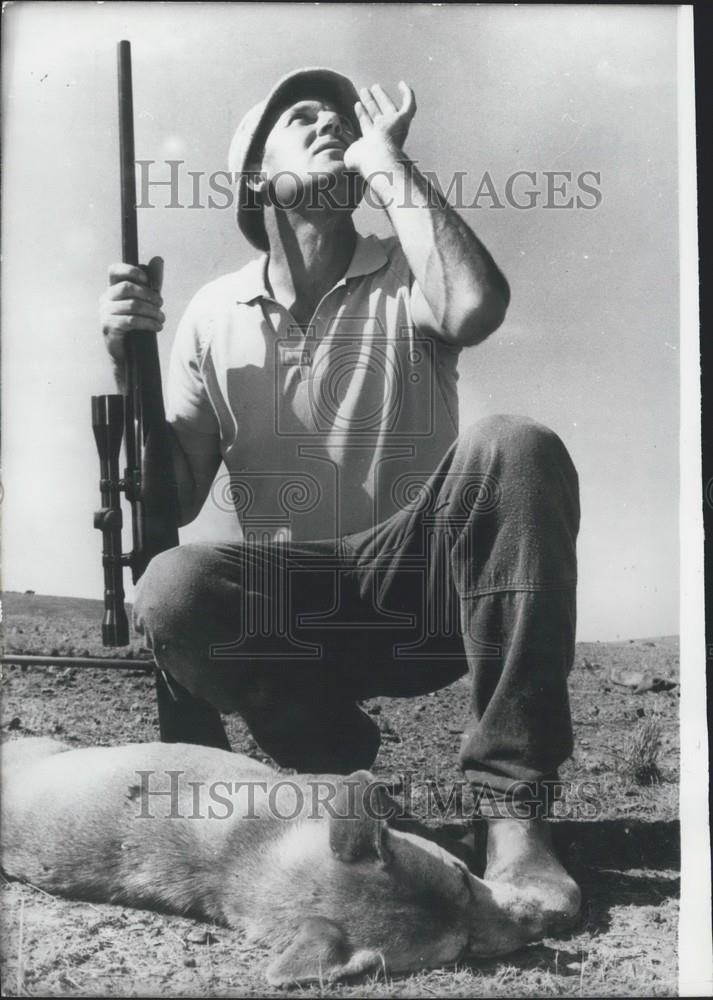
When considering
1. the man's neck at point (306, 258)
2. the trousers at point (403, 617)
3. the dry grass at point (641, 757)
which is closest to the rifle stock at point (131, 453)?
the trousers at point (403, 617)

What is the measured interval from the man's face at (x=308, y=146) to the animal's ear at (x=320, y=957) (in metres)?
2.14

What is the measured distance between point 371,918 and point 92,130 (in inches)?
97.3

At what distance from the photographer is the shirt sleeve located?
3.41 metres

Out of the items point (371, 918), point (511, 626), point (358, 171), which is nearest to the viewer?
point (371, 918)

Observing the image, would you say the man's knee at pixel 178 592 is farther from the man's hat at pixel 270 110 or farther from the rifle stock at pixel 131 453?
the man's hat at pixel 270 110

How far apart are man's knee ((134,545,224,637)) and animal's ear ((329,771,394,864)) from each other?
654mm

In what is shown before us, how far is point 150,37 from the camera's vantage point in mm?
3396

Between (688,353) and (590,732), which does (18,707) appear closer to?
(590,732)

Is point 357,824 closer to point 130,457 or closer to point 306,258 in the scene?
point 130,457

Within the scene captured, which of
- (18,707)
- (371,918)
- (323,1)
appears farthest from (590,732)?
(323,1)

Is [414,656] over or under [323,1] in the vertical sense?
under

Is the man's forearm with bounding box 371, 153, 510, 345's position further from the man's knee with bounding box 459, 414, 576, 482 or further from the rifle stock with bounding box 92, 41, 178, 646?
the rifle stock with bounding box 92, 41, 178, 646

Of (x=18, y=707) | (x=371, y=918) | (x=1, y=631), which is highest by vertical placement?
(x=1, y=631)

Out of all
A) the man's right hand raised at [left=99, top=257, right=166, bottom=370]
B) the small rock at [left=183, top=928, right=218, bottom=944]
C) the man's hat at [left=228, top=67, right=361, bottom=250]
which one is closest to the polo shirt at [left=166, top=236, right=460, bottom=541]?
the man's right hand raised at [left=99, top=257, right=166, bottom=370]
